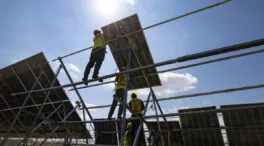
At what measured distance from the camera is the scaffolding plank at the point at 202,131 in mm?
4965

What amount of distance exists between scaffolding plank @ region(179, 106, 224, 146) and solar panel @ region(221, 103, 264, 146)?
302 mm

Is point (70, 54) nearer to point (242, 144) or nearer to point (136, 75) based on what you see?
point (136, 75)

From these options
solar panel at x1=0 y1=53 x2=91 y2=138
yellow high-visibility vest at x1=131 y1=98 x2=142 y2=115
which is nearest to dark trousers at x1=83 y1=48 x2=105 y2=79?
yellow high-visibility vest at x1=131 y1=98 x2=142 y2=115

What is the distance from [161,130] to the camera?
571 centimetres

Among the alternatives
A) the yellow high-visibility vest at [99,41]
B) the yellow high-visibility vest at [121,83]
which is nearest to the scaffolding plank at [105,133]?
the yellow high-visibility vest at [121,83]

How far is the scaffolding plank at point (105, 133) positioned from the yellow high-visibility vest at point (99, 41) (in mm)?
3486

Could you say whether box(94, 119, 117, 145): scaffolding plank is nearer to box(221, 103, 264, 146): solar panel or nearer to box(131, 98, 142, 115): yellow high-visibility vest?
box(131, 98, 142, 115): yellow high-visibility vest

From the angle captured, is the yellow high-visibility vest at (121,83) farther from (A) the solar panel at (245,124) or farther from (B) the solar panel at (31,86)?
(A) the solar panel at (245,124)

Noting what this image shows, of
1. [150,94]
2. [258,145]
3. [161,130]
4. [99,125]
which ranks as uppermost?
[150,94]

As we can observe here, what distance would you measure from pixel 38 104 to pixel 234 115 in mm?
8122

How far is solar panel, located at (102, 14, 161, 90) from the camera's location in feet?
16.6

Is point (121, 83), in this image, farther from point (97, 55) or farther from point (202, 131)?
point (202, 131)

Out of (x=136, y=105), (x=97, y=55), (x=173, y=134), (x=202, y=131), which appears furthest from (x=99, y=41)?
(x=202, y=131)

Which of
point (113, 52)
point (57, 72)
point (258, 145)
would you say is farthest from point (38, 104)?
point (258, 145)
